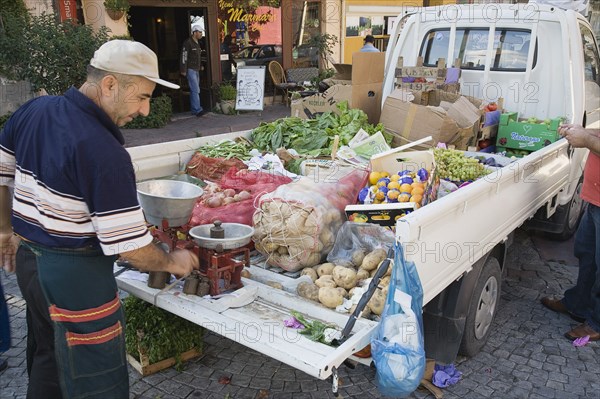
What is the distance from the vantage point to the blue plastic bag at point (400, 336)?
2418 millimetres

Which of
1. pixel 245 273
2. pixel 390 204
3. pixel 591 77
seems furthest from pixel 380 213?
pixel 591 77

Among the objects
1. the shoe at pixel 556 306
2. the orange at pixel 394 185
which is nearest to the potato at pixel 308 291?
the orange at pixel 394 185

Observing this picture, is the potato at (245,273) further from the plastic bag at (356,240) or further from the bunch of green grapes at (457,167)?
the bunch of green grapes at (457,167)

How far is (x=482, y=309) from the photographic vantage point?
12.0 feet

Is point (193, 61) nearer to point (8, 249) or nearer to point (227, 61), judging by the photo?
point (227, 61)

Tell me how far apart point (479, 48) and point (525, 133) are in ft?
4.05

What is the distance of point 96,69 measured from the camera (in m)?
2.21

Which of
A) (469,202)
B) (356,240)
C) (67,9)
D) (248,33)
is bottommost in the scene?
(356,240)

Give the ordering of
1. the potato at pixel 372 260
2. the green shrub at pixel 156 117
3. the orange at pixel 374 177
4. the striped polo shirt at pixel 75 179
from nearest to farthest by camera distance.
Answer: the striped polo shirt at pixel 75 179
the potato at pixel 372 260
the orange at pixel 374 177
the green shrub at pixel 156 117

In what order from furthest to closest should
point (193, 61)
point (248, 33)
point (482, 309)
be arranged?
point (248, 33) < point (193, 61) < point (482, 309)

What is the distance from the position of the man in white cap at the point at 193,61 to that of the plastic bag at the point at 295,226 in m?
9.94

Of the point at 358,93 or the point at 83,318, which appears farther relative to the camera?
the point at 358,93

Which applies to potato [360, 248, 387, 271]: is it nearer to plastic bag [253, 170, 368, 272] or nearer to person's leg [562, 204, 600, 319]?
plastic bag [253, 170, 368, 272]

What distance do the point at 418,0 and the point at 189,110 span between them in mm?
10479
